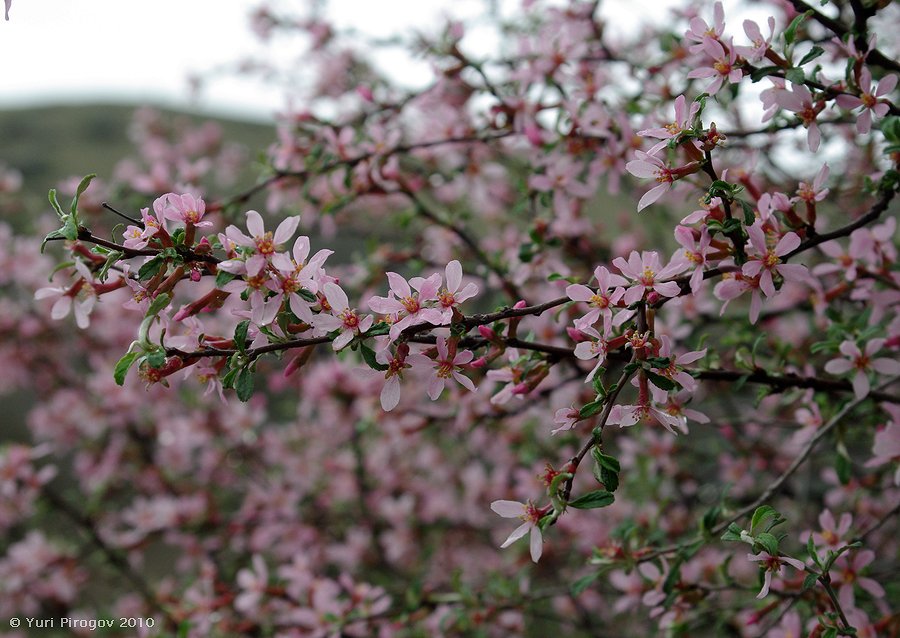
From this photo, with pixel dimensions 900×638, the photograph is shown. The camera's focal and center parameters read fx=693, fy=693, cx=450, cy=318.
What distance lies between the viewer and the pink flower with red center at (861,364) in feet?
4.11

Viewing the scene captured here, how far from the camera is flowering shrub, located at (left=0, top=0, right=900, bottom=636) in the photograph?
3.26 feet

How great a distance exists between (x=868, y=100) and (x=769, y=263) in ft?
1.28

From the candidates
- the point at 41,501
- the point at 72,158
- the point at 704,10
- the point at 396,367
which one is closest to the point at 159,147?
the point at 41,501

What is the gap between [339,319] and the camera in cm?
97

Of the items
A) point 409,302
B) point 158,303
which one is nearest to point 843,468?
point 409,302

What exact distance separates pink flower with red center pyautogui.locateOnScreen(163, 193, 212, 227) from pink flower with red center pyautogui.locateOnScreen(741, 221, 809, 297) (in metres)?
0.78

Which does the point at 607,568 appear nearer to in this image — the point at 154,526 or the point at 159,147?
the point at 154,526

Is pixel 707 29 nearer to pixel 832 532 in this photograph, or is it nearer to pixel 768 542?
pixel 768 542

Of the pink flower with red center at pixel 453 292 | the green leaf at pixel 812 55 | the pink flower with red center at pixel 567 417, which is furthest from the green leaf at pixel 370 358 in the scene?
the green leaf at pixel 812 55

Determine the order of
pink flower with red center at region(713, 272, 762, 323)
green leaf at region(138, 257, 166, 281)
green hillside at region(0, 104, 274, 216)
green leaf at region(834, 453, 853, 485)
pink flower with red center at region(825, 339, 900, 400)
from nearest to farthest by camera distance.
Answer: green leaf at region(138, 257, 166, 281) → pink flower with red center at region(713, 272, 762, 323) → pink flower with red center at region(825, 339, 900, 400) → green leaf at region(834, 453, 853, 485) → green hillside at region(0, 104, 274, 216)

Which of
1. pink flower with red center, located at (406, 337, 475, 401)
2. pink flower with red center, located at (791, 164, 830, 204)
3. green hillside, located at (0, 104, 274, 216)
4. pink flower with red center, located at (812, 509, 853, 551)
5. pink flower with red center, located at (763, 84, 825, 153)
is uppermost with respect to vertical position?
pink flower with red center, located at (763, 84, 825, 153)

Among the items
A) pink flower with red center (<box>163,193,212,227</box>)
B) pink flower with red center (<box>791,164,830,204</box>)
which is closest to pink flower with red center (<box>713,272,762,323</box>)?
pink flower with red center (<box>791,164,830,204</box>)

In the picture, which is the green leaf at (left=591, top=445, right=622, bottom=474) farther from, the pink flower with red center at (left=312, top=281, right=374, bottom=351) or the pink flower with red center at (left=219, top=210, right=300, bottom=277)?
the pink flower with red center at (left=219, top=210, right=300, bottom=277)

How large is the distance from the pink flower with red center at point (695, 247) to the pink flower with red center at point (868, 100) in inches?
15.0
